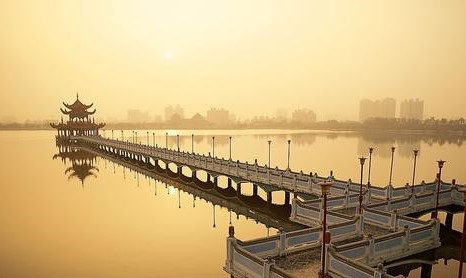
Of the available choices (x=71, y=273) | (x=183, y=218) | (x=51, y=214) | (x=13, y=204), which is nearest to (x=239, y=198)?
(x=183, y=218)

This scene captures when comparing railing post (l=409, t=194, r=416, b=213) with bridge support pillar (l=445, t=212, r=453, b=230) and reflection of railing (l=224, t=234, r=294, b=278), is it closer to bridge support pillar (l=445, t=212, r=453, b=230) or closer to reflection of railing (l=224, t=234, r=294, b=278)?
bridge support pillar (l=445, t=212, r=453, b=230)

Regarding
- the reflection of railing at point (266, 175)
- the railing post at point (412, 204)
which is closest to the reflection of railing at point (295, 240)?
the railing post at point (412, 204)

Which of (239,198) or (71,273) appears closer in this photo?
(71,273)

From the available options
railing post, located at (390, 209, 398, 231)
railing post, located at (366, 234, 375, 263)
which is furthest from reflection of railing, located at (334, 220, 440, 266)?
railing post, located at (390, 209, 398, 231)

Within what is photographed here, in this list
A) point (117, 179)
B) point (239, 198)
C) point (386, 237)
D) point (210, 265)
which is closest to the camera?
point (386, 237)

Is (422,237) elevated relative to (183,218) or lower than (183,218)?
elevated

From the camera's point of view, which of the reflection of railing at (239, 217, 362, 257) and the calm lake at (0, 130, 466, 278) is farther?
the calm lake at (0, 130, 466, 278)

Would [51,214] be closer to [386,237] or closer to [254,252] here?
[254,252]

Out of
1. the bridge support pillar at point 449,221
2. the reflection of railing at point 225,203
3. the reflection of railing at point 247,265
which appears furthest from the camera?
the reflection of railing at point 225,203

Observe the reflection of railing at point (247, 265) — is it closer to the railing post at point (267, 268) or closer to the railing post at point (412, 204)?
the railing post at point (267, 268)

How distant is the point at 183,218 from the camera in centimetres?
3606

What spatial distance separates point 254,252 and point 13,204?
120ft

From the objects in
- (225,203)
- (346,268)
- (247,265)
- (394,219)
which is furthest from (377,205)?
(225,203)

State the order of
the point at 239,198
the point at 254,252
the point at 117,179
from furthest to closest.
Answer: the point at 117,179, the point at 239,198, the point at 254,252
